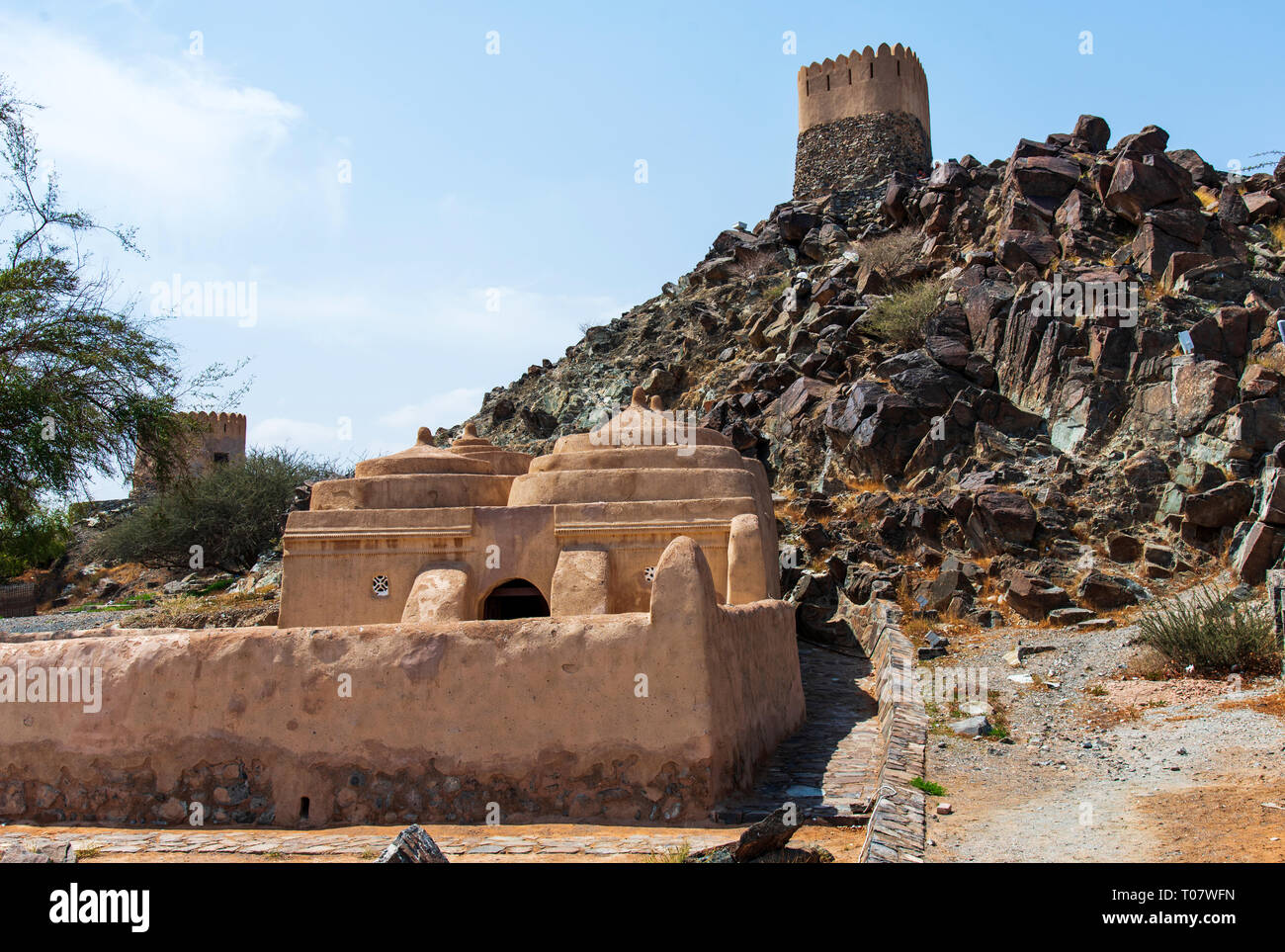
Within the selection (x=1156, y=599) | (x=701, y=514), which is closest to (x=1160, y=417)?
(x=1156, y=599)

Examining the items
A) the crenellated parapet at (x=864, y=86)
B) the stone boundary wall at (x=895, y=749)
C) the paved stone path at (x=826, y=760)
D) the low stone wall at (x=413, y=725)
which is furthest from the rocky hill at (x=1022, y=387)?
the low stone wall at (x=413, y=725)

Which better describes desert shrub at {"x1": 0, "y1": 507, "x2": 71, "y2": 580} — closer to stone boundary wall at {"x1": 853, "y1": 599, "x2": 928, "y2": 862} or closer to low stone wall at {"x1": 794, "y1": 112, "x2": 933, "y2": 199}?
stone boundary wall at {"x1": 853, "y1": 599, "x2": 928, "y2": 862}

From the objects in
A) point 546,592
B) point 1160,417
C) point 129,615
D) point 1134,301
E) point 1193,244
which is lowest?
point 129,615

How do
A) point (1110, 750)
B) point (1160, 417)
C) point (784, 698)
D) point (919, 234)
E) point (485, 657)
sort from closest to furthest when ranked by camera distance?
point (485, 657), point (1110, 750), point (784, 698), point (1160, 417), point (919, 234)

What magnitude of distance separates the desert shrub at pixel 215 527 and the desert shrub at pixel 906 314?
17.9 metres

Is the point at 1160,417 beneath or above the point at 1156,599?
above

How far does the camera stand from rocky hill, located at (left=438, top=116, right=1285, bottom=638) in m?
17.3

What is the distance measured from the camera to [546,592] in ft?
40.0

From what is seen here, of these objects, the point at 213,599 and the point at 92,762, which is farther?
the point at 213,599

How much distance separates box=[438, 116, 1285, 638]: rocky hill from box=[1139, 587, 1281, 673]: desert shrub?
3501 millimetres

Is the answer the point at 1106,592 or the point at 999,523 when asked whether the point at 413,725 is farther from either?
the point at 999,523

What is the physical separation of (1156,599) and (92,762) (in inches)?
556

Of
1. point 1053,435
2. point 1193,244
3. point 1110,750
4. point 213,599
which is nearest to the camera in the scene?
point 1110,750

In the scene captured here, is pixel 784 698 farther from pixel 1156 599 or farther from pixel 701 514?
pixel 1156 599
